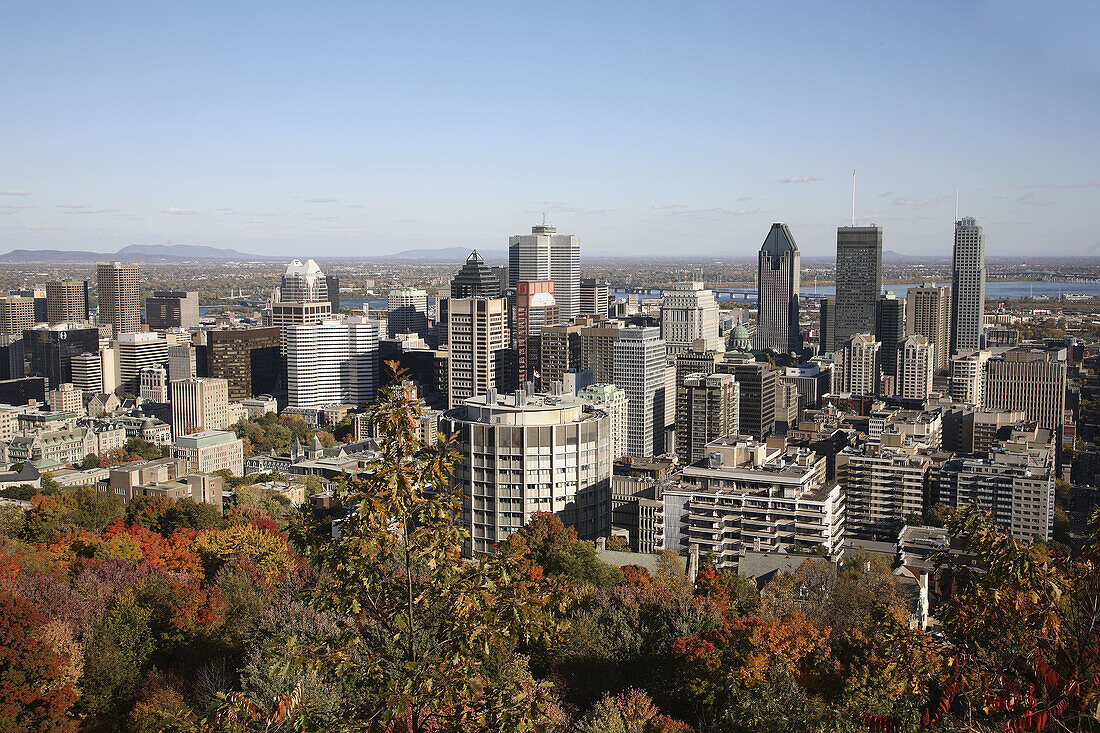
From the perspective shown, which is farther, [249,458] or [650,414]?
[650,414]

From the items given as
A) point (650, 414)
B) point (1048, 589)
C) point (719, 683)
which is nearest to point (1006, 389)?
point (650, 414)

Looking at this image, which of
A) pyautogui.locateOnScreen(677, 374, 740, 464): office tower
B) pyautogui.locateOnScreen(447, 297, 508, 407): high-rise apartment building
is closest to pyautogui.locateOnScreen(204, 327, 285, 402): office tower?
pyautogui.locateOnScreen(447, 297, 508, 407): high-rise apartment building

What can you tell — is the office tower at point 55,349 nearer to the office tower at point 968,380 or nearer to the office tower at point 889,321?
the office tower at point 968,380

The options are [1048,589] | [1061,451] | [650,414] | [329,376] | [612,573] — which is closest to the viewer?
[1048,589]

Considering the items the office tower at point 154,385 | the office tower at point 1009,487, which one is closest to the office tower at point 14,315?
the office tower at point 154,385

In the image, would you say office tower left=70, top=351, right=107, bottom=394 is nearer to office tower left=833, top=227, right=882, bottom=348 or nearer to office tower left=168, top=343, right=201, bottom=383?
office tower left=168, top=343, right=201, bottom=383

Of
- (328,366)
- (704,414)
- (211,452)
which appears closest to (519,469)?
(211,452)

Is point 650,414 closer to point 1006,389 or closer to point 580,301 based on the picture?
point 1006,389
